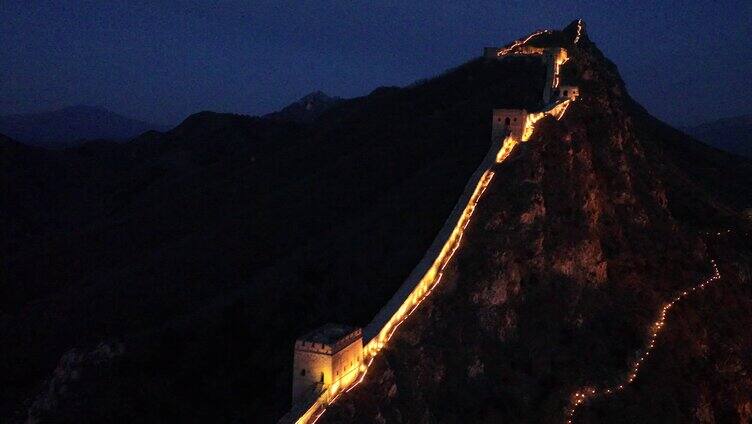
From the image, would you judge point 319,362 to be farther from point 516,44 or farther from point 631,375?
point 516,44

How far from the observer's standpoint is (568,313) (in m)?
45.0

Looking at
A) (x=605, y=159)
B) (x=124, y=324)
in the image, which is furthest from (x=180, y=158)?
(x=605, y=159)

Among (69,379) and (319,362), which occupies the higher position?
(319,362)

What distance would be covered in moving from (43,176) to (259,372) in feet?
403

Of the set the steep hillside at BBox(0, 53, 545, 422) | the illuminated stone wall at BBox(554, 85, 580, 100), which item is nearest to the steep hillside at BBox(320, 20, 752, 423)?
the illuminated stone wall at BBox(554, 85, 580, 100)

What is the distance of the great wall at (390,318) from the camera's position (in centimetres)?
→ 3394

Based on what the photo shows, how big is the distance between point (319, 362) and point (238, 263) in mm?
33773

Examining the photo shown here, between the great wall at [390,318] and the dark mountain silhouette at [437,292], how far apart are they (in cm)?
97

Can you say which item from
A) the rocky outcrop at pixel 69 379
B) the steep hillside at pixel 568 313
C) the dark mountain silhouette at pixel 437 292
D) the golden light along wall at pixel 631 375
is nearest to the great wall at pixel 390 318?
the steep hillside at pixel 568 313

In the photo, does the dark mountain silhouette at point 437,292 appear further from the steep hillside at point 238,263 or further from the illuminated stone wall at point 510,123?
the illuminated stone wall at point 510,123

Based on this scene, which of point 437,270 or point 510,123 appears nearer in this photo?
point 437,270

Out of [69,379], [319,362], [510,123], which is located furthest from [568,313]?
[69,379]

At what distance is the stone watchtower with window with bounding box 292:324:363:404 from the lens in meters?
33.8

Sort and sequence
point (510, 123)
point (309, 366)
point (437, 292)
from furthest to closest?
point (510, 123) → point (437, 292) → point (309, 366)
